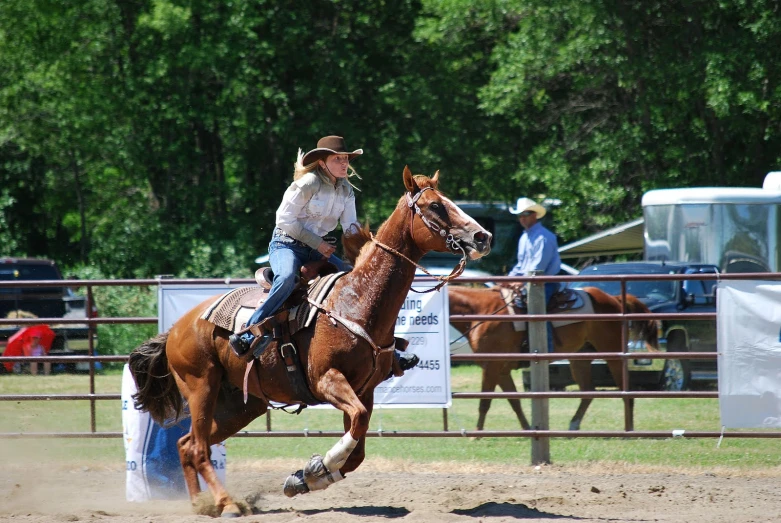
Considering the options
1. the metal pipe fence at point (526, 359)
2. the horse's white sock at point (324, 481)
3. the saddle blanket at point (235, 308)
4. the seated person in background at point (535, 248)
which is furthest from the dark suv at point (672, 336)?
the horse's white sock at point (324, 481)

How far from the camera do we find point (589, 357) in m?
8.68

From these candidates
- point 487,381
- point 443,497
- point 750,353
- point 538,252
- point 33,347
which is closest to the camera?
point 443,497

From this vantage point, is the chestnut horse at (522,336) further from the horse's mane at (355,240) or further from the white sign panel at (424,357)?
the horse's mane at (355,240)

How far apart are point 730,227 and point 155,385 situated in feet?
34.3

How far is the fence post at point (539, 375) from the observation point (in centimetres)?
888

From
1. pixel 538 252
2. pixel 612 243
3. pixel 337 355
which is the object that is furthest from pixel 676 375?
pixel 612 243

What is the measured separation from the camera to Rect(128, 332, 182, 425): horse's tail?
714 centimetres

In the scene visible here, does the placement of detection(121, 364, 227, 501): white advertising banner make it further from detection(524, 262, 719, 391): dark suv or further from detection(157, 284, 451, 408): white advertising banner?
detection(524, 262, 719, 391): dark suv

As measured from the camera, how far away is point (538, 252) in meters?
10.7

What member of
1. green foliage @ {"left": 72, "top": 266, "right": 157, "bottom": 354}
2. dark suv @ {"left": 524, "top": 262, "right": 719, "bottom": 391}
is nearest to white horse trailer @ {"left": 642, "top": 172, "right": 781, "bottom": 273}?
dark suv @ {"left": 524, "top": 262, "right": 719, "bottom": 391}

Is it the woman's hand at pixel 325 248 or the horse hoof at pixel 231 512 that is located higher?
the woman's hand at pixel 325 248

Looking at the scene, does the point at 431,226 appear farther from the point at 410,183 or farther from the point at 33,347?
the point at 33,347

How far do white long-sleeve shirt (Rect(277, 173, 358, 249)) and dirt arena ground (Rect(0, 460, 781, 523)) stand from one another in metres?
1.87

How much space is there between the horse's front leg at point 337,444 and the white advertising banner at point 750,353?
3.77 metres
